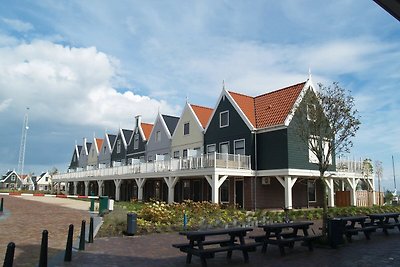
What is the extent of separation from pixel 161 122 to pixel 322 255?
2753cm

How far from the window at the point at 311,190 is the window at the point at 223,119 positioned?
769 cm

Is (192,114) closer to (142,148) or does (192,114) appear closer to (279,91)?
(279,91)

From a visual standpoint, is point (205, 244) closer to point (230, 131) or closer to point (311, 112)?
point (311, 112)

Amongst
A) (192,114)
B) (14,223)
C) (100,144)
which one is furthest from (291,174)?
Result: (100,144)

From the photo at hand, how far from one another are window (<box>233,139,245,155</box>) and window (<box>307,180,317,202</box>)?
595cm

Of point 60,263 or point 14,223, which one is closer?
point 60,263

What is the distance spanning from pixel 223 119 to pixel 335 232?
17737mm

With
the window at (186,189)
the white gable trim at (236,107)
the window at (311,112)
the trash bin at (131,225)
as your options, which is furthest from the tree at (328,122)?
the window at (186,189)

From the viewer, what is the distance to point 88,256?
372 inches

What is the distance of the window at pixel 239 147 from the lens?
87.2ft

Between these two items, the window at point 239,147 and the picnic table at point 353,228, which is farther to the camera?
the window at point 239,147


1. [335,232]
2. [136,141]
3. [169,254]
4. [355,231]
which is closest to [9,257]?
[169,254]

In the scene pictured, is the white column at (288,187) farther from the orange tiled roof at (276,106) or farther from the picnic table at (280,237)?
the picnic table at (280,237)

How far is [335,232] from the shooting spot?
36.7ft
